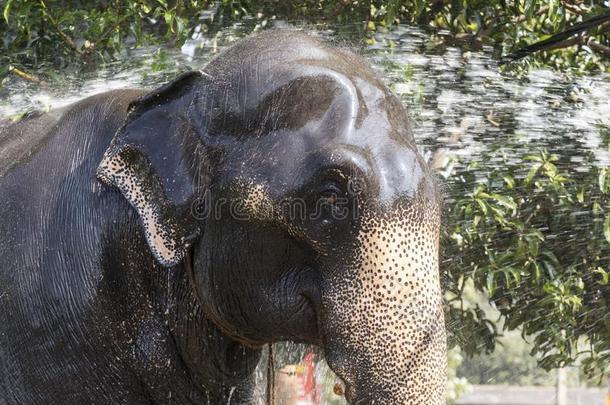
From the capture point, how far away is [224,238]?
86.7 inches

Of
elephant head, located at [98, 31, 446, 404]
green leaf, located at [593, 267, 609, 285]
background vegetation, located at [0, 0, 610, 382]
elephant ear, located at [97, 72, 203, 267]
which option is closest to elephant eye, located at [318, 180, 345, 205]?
elephant head, located at [98, 31, 446, 404]

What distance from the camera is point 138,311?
2.33 m

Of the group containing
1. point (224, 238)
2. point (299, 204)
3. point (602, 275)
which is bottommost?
point (602, 275)

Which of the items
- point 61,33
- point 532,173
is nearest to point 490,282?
point 532,173

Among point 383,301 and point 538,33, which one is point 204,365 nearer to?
point 383,301

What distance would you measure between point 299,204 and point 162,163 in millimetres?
293

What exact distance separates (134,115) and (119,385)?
523 millimetres

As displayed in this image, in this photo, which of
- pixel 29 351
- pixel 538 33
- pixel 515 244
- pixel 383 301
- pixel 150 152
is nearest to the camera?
pixel 383 301

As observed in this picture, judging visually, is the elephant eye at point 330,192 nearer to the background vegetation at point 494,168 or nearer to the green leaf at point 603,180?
the background vegetation at point 494,168

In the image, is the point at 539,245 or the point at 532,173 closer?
the point at 532,173

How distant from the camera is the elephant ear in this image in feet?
7.18

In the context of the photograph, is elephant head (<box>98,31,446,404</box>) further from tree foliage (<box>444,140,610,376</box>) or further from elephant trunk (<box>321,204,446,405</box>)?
tree foliage (<box>444,140,610,376</box>)

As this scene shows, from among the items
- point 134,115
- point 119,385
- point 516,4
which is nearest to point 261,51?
point 134,115

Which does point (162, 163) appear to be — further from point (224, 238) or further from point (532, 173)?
point (532, 173)
